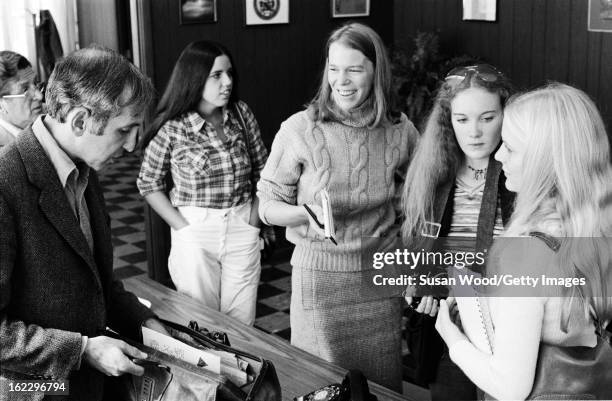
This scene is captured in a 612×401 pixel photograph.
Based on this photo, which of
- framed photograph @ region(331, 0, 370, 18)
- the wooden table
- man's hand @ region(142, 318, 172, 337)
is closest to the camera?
man's hand @ region(142, 318, 172, 337)

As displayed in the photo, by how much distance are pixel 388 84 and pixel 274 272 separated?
3.56 metres

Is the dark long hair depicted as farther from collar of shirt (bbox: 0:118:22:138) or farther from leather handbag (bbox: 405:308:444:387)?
leather handbag (bbox: 405:308:444:387)

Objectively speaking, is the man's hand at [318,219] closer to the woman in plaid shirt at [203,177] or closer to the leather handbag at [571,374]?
the leather handbag at [571,374]

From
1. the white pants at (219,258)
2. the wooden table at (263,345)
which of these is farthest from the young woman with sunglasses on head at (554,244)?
the white pants at (219,258)

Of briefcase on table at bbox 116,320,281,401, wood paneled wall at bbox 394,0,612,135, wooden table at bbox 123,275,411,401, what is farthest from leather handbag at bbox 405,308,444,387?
wood paneled wall at bbox 394,0,612,135

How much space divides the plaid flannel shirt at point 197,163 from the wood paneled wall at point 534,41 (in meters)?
2.30

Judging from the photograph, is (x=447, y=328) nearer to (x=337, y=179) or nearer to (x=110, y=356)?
(x=110, y=356)

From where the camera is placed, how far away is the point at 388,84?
116 inches

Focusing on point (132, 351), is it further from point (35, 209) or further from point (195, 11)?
point (195, 11)

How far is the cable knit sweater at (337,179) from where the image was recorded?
2883 mm

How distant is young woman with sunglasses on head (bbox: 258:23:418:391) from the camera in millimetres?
2873

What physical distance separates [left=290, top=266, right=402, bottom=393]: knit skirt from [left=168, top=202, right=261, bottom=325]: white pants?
37.7 inches

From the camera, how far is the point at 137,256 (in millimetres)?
6980

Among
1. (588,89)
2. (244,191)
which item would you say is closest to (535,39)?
(588,89)
